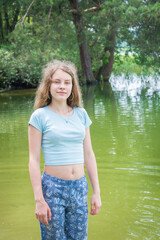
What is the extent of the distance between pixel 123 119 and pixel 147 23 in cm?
943

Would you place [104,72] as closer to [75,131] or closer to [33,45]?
[33,45]

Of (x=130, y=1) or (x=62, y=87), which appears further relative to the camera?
(x=130, y=1)

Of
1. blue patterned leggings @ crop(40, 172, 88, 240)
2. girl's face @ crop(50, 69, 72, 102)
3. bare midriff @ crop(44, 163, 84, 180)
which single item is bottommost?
blue patterned leggings @ crop(40, 172, 88, 240)

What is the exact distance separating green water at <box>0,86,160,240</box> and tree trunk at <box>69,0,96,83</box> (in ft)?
Result: 42.7

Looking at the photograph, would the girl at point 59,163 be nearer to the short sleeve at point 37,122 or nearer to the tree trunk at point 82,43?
the short sleeve at point 37,122

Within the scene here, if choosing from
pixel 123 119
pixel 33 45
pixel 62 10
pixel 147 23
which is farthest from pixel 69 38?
pixel 123 119

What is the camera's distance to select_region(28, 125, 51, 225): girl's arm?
2.12 metres

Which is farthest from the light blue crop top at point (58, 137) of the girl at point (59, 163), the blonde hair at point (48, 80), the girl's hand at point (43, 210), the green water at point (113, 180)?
the green water at point (113, 180)

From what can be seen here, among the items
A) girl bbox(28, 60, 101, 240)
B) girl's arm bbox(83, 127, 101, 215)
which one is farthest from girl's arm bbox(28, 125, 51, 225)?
girl's arm bbox(83, 127, 101, 215)

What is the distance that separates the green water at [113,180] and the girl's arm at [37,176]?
1.28m

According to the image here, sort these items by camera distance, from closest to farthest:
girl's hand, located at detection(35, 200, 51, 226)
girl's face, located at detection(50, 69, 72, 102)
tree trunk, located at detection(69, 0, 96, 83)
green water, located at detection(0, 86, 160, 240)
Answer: girl's hand, located at detection(35, 200, 51, 226)
girl's face, located at detection(50, 69, 72, 102)
green water, located at detection(0, 86, 160, 240)
tree trunk, located at detection(69, 0, 96, 83)

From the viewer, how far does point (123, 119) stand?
930 centimetres

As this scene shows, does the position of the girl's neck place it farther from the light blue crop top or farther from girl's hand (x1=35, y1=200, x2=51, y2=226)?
girl's hand (x1=35, y1=200, x2=51, y2=226)

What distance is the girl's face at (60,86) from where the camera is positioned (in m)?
2.30
